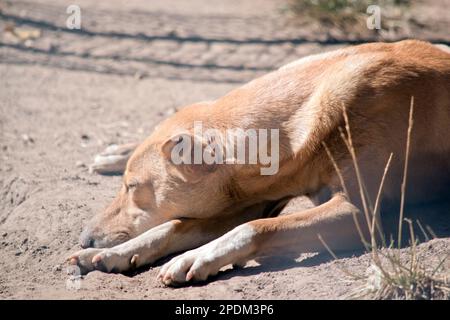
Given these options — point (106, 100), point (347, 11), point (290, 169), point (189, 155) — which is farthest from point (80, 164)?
point (347, 11)

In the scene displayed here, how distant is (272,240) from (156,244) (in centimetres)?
70

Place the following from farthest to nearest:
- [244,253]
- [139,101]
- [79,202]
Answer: [139,101]
[79,202]
[244,253]

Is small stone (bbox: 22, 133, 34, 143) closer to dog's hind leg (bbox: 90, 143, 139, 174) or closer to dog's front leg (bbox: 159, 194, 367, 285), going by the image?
dog's hind leg (bbox: 90, 143, 139, 174)

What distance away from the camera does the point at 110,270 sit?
424 centimetres

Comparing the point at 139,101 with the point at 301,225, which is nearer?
the point at 301,225

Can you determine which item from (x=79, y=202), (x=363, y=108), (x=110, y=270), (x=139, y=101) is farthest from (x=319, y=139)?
(x=139, y=101)

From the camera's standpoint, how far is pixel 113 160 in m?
5.73

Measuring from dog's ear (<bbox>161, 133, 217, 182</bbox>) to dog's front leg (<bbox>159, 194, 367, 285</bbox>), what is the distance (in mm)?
409

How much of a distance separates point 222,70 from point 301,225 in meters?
4.15

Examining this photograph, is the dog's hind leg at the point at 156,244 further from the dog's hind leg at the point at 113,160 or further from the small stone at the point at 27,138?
the small stone at the point at 27,138

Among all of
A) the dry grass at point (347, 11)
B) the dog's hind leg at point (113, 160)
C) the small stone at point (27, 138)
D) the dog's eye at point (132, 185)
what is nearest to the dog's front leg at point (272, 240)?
the dog's eye at point (132, 185)

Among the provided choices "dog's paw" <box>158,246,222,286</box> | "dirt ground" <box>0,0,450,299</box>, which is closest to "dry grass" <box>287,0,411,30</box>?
"dirt ground" <box>0,0,450,299</box>
